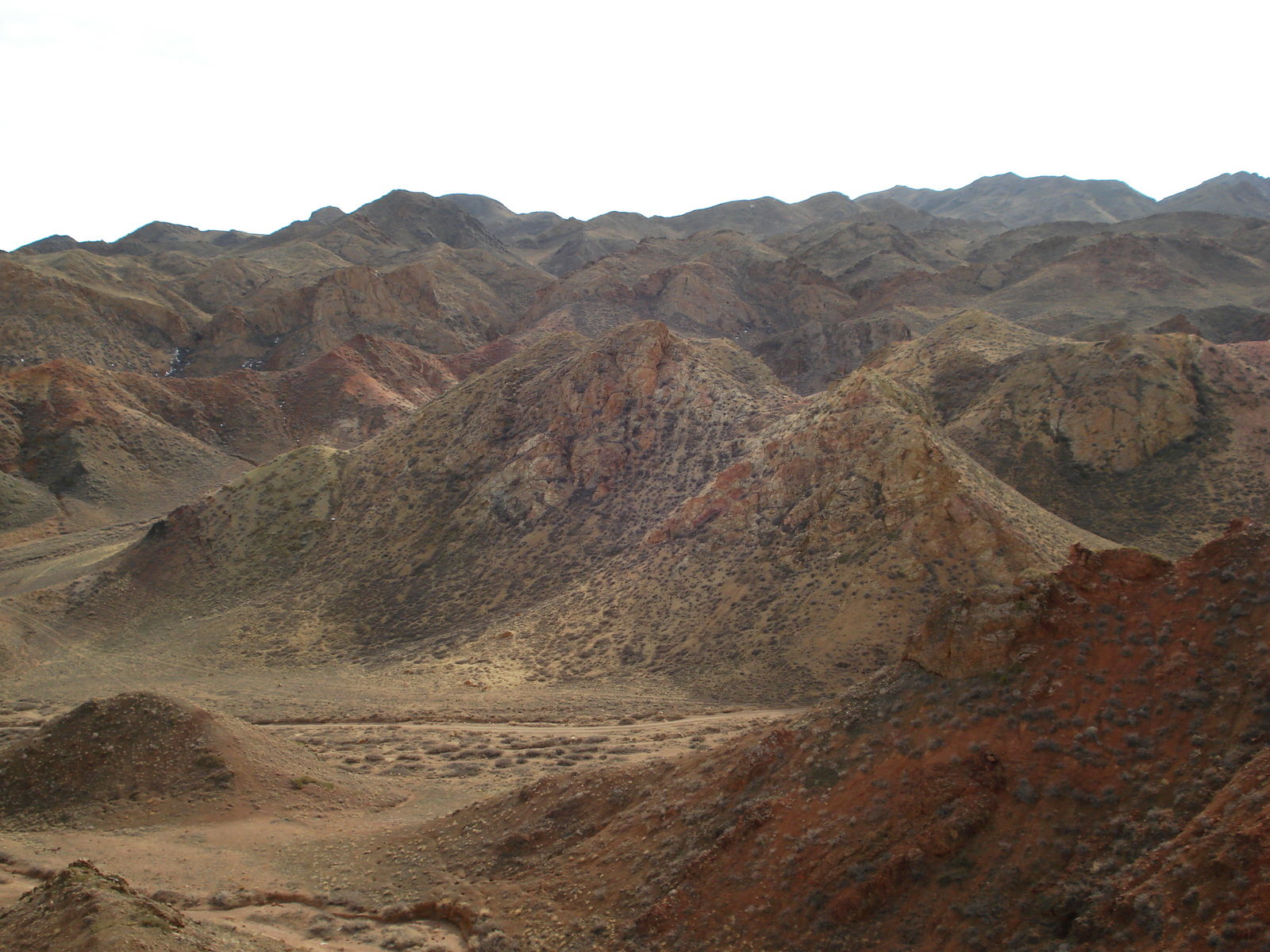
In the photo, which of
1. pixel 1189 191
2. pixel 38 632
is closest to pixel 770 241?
pixel 1189 191

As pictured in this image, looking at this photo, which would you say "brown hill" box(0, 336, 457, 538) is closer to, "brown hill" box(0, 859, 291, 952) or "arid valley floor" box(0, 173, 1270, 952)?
"arid valley floor" box(0, 173, 1270, 952)

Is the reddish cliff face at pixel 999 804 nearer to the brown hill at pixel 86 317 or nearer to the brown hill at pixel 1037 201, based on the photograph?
the brown hill at pixel 86 317

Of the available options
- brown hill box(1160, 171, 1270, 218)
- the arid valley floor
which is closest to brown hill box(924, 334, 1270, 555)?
the arid valley floor

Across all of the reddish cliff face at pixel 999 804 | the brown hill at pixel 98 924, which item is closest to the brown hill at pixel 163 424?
the brown hill at pixel 98 924

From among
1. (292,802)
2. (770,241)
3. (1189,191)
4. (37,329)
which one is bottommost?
(292,802)

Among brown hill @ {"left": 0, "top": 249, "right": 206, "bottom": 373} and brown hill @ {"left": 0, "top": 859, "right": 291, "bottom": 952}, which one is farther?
brown hill @ {"left": 0, "top": 249, "right": 206, "bottom": 373}

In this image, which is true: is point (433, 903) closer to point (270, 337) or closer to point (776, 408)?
point (776, 408)

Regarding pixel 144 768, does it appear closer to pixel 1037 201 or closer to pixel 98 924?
pixel 98 924

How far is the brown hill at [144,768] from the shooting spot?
16.5m

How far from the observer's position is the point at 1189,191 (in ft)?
517

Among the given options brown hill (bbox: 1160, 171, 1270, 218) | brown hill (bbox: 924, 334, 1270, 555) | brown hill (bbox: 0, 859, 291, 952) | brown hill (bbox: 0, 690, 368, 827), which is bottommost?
brown hill (bbox: 0, 690, 368, 827)

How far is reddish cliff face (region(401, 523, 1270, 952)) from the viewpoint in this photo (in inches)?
306

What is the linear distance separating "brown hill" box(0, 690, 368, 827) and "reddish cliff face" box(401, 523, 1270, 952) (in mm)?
7193

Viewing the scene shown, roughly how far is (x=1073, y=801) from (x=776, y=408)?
27.8 meters
